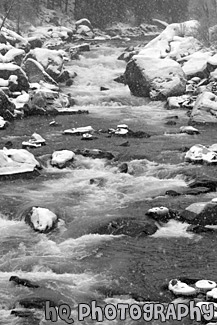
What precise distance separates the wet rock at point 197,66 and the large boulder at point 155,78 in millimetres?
1892

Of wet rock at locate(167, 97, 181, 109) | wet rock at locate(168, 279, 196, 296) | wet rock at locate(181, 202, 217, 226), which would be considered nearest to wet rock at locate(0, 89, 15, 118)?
wet rock at locate(167, 97, 181, 109)

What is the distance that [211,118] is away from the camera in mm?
20969

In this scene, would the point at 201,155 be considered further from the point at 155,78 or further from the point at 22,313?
the point at 155,78

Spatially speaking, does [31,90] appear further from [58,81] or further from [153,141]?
[153,141]

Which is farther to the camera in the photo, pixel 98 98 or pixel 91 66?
pixel 91 66

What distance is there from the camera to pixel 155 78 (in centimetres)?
2553

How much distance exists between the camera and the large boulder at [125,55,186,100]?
82.3 feet

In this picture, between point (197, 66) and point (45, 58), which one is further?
point (45, 58)

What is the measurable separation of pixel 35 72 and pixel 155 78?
5.38m

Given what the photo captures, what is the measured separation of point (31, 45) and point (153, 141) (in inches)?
811

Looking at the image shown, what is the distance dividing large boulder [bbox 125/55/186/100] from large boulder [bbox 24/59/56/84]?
3.77 m

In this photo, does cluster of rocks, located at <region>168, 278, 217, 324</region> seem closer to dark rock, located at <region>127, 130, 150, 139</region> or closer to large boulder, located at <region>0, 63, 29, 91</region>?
dark rock, located at <region>127, 130, 150, 139</region>

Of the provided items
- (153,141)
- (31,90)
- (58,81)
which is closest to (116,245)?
(153,141)

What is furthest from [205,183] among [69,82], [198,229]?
[69,82]
